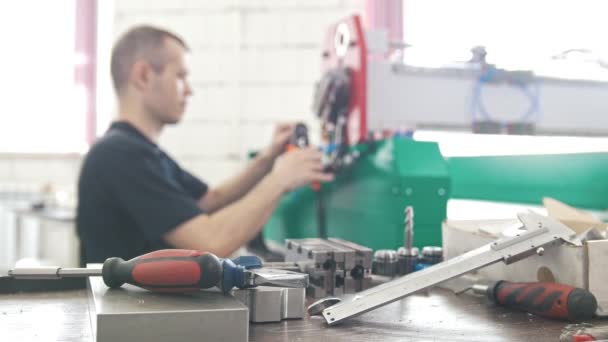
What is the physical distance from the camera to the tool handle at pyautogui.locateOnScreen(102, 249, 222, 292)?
579mm

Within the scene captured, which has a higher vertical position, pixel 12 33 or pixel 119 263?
pixel 12 33

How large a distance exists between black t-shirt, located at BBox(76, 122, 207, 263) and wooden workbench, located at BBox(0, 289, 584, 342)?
0.63 m

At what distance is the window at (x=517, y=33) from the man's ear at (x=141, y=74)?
2.26 ft

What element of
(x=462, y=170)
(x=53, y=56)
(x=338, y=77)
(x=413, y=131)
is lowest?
(x=462, y=170)

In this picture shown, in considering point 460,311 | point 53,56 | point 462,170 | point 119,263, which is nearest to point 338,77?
point 462,170

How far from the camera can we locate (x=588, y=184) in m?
1.48

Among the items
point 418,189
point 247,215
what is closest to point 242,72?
point 247,215

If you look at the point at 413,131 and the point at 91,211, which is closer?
the point at 413,131

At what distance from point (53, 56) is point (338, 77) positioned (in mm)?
2471

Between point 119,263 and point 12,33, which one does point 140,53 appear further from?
point 12,33

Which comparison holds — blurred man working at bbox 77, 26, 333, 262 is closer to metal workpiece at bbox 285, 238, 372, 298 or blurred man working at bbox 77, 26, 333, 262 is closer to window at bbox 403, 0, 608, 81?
window at bbox 403, 0, 608, 81

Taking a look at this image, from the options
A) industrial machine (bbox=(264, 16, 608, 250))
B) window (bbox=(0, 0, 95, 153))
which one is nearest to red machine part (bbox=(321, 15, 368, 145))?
industrial machine (bbox=(264, 16, 608, 250))

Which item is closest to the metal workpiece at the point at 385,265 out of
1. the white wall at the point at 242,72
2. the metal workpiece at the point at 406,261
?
the metal workpiece at the point at 406,261

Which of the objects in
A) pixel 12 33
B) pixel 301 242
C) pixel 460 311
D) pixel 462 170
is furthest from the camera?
pixel 12 33
